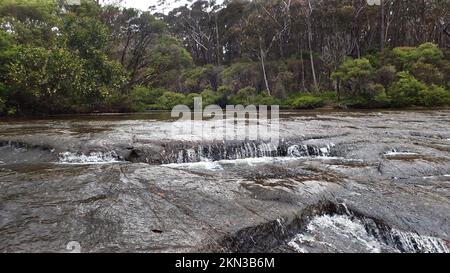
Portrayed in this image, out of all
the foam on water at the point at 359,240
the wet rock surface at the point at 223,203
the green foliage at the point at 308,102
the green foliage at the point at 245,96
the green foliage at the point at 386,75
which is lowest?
the foam on water at the point at 359,240

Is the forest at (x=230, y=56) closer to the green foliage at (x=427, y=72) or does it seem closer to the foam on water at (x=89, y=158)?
the green foliage at (x=427, y=72)

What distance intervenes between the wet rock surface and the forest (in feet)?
36.4

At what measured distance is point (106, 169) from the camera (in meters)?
6.63

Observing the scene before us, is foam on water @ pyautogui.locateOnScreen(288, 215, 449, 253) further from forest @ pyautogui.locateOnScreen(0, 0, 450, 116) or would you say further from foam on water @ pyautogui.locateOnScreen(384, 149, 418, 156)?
forest @ pyautogui.locateOnScreen(0, 0, 450, 116)

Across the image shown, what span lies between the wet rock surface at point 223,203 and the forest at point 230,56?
436 inches

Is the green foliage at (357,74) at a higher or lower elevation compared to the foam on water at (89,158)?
higher

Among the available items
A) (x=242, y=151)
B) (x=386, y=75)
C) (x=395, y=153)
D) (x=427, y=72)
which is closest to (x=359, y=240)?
(x=395, y=153)

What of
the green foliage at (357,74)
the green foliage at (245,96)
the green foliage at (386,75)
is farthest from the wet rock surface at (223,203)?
the green foliage at (245,96)

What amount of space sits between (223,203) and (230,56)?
4443cm

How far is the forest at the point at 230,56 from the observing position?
18.6 meters

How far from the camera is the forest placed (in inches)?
731
